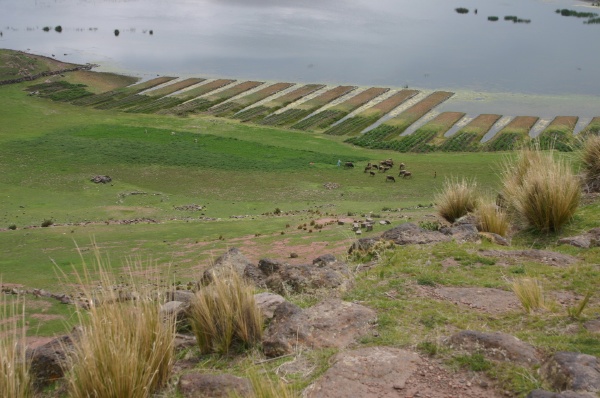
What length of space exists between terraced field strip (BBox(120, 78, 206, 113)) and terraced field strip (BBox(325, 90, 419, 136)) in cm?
1593

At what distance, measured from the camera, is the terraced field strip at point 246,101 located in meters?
53.1

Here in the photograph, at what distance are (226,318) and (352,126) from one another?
43486 millimetres

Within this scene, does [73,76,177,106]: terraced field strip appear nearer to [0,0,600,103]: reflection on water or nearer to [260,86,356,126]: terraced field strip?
[0,0,600,103]: reflection on water

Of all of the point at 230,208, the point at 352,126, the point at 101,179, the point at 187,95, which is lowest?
the point at 230,208

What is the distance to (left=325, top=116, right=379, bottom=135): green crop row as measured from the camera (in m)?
48.5

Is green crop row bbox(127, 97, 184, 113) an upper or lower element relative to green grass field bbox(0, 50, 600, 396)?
upper

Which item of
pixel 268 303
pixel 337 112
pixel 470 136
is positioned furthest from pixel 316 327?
pixel 337 112

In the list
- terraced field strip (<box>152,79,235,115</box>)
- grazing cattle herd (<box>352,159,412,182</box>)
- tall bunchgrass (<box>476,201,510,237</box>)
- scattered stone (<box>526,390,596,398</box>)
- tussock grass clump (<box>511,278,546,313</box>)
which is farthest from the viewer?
terraced field strip (<box>152,79,235,115</box>)

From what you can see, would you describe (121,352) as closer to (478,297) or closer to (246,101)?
(478,297)

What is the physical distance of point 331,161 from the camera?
4066cm

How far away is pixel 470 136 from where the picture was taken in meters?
46.6

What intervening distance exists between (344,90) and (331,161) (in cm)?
2083

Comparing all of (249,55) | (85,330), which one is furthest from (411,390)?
(249,55)

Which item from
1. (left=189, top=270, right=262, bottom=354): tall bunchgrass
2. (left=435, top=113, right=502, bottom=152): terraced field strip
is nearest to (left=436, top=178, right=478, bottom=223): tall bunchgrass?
(left=189, top=270, right=262, bottom=354): tall bunchgrass
